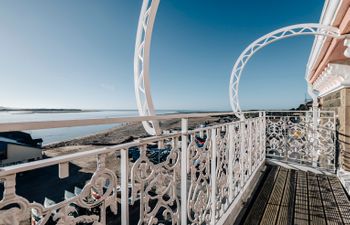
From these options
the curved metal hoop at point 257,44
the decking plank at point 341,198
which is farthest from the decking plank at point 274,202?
the curved metal hoop at point 257,44

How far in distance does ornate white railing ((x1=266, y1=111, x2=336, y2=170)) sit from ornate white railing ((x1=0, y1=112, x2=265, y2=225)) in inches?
64.8

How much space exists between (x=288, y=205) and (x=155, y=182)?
198cm

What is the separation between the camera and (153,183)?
0.93m

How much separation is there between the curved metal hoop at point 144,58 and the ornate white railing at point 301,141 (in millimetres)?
3268

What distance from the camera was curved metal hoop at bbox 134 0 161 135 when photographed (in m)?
1.34

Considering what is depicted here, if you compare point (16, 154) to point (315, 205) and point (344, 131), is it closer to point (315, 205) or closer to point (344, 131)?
point (315, 205)

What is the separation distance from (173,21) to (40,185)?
326 inches

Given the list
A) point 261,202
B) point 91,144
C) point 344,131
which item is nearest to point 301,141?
point 344,131

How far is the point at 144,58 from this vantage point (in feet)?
4.71

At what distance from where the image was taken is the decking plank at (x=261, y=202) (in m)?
1.87

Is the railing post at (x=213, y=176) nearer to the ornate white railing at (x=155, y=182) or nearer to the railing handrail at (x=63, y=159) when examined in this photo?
the ornate white railing at (x=155, y=182)

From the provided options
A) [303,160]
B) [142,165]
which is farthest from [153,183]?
[303,160]

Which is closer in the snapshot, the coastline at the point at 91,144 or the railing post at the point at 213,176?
the railing post at the point at 213,176

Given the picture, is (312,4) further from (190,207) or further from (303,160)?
(190,207)
